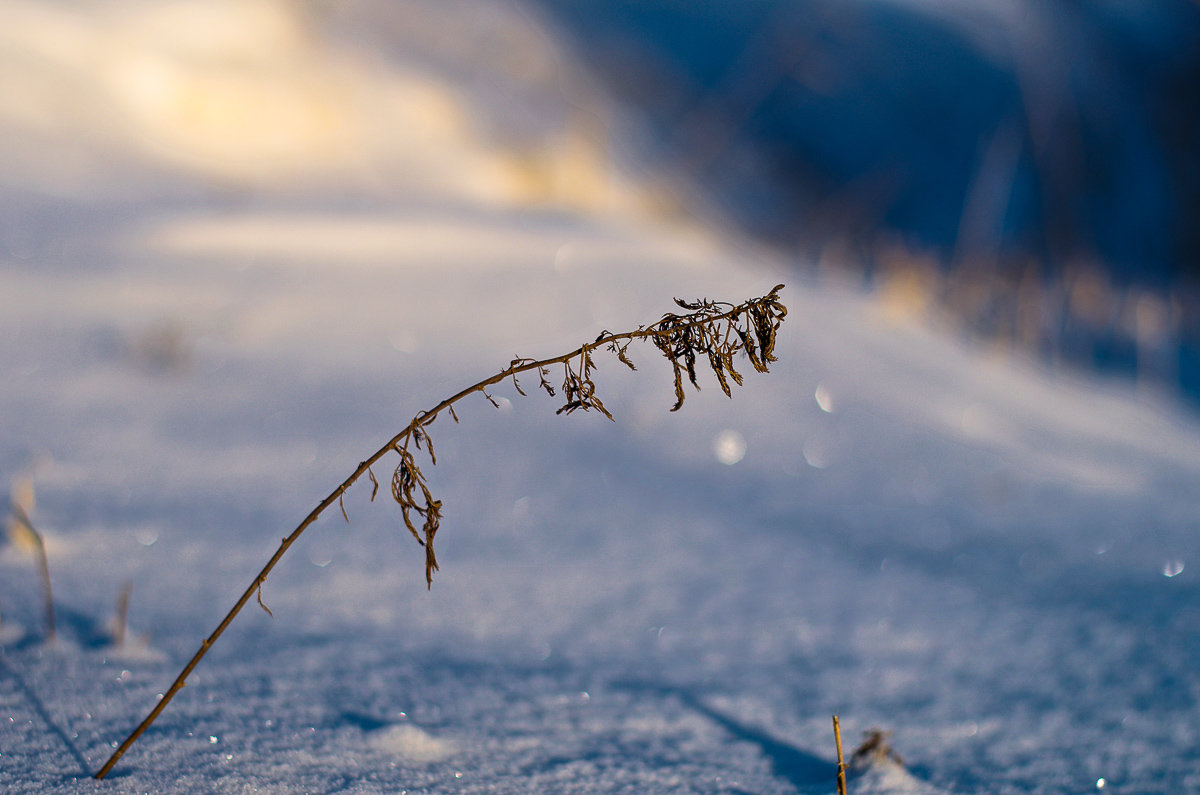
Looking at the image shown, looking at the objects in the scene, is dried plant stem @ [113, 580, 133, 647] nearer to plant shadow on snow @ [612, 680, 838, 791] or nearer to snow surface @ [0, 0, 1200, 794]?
snow surface @ [0, 0, 1200, 794]

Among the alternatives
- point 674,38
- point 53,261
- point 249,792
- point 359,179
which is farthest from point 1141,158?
point 249,792

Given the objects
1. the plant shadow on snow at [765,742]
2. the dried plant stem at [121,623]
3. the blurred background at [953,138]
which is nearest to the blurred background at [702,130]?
the blurred background at [953,138]

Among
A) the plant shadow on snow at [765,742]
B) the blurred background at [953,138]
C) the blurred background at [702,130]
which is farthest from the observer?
the blurred background at [953,138]

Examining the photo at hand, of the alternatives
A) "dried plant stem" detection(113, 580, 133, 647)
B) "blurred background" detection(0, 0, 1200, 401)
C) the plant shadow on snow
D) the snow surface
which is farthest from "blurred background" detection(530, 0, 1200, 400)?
"dried plant stem" detection(113, 580, 133, 647)

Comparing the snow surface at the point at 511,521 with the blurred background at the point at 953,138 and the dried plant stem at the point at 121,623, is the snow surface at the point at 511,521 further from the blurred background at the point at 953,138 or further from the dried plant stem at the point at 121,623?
the blurred background at the point at 953,138

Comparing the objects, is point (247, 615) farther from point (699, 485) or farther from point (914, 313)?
point (914, 313)
